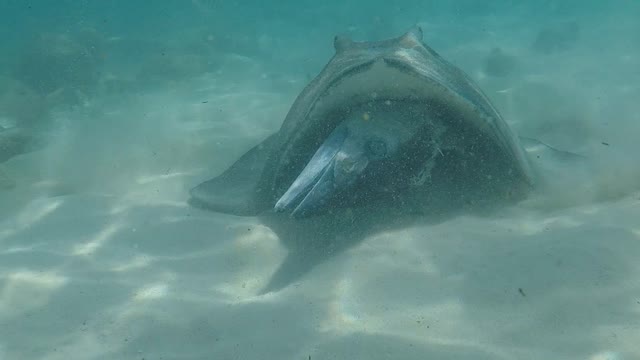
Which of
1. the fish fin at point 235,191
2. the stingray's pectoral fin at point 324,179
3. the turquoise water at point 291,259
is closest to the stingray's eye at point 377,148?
the stingray's pectoral fin at point 324,179

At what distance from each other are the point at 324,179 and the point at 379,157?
2.19 feet

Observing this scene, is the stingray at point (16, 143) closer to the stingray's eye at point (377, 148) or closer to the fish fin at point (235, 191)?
the fish fin at point (235, 191)

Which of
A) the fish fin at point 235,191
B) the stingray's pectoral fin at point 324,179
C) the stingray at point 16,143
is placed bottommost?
the stingray at point 16,143

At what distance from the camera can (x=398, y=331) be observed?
325 centimetres

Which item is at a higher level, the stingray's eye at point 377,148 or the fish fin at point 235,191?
the stingray's eye at point 377,148

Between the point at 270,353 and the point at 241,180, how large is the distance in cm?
283

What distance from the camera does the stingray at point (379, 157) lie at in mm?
4305

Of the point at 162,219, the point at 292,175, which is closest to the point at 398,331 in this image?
the point at 292,175

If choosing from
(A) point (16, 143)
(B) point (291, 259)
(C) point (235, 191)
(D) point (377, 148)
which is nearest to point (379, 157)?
(D) point (377, 148)

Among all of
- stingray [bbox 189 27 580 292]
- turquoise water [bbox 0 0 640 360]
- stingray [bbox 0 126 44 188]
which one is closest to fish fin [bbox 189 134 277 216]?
stingray [bbox 189 27 580 292]

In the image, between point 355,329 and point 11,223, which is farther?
point 11,223

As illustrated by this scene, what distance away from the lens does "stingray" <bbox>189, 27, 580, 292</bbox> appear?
14.1 feet

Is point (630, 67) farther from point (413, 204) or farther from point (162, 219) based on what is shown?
point (162, 219)

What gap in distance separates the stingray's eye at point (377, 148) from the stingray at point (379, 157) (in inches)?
0.4
